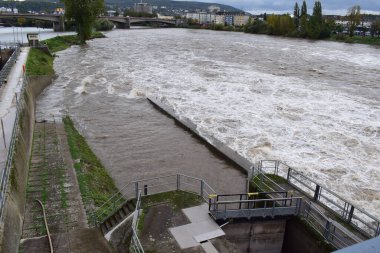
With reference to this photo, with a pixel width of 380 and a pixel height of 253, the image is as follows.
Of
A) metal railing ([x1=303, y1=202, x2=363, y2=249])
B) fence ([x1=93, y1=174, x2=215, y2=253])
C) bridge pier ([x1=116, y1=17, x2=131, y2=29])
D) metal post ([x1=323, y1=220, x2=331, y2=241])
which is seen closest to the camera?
fence ([x1=93, y1=174, x2=215, y2=253])

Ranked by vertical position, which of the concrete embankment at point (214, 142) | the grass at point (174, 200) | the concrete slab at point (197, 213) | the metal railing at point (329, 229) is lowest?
the concrete embankment at point (214, 142)

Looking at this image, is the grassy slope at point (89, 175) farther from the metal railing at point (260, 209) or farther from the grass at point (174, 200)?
the metal railing at point (260, 209)

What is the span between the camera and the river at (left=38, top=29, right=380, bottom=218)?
19812 mm

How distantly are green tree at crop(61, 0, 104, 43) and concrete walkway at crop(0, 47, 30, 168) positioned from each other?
40.1 metres

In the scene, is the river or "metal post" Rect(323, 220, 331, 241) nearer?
"metal post" Rect(323, 220, 331, 241)

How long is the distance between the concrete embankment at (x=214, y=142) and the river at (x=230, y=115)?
0.63 m

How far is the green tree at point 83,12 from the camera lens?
72.1 metres

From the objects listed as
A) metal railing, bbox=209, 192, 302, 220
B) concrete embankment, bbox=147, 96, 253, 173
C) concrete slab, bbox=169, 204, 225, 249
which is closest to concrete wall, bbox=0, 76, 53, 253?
concrete slab, bbox=169, 204, 225, 249

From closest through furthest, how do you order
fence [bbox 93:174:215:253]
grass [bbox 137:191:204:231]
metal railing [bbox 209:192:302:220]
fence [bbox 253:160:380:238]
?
fence [bbox 93:174:215:253]
fence [bbox 253:160:380:238]
metal railing [bbox 209:192:302:220]
grass [bbox 137:191:204:231]

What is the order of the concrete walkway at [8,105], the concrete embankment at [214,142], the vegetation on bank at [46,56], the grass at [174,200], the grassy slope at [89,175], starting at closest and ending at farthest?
the grass at [174,200]
the grassy slope at [89,175]
the concrete walkway at [8,105]
the concrete embankment at [214,142]
the vegetation on bank at [46,56]

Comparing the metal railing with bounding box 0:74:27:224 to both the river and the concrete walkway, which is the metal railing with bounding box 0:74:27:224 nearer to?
the concrete walkway

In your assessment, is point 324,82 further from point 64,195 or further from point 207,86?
point 64,195

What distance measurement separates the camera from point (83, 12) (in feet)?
239

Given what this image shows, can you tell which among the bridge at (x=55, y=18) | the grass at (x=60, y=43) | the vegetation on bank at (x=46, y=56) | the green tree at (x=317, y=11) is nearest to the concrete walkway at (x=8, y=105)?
the vegetation on bank at (x=46, y=56)
